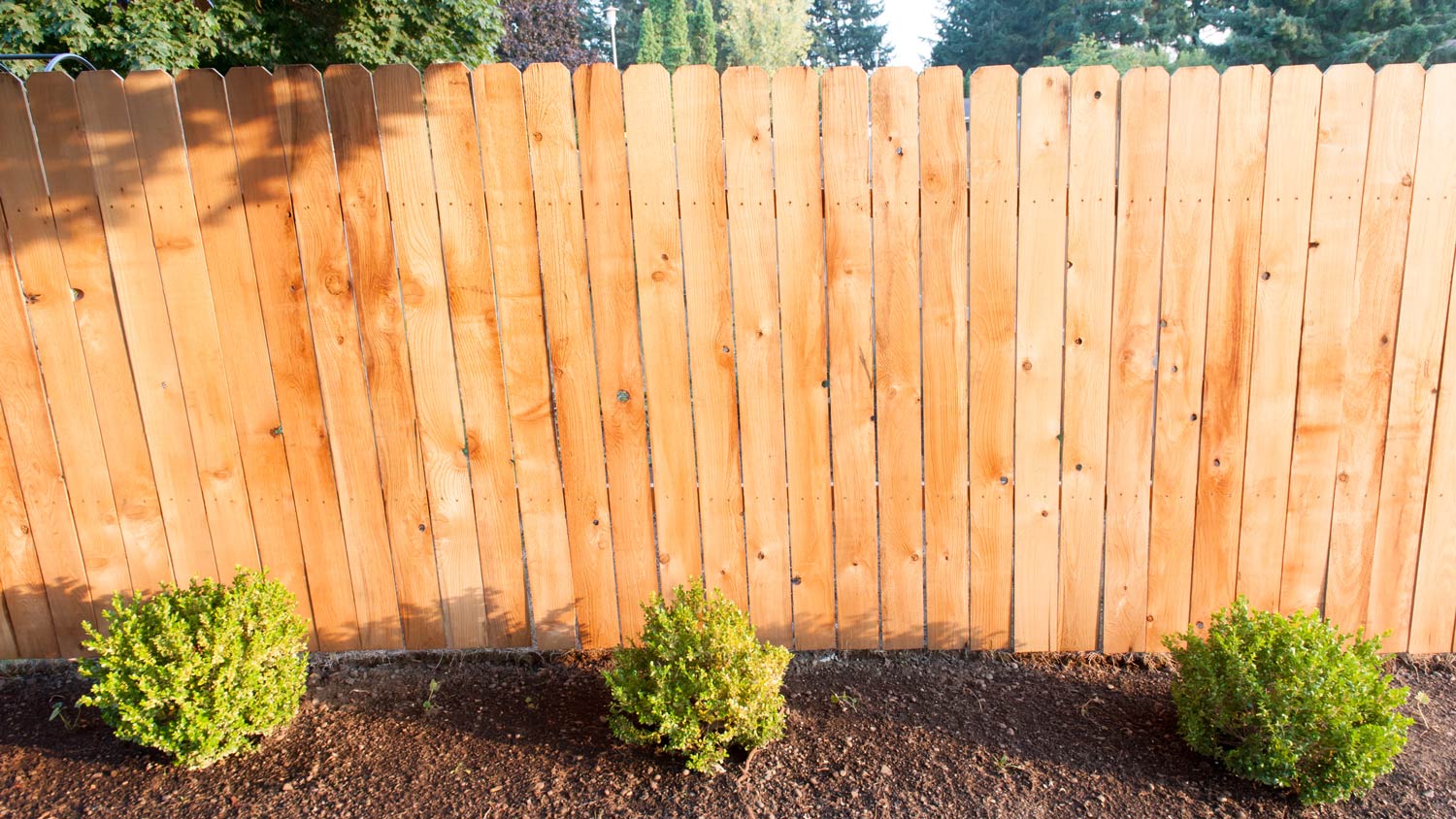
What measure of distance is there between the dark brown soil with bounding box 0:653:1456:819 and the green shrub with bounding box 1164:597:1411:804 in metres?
0.09

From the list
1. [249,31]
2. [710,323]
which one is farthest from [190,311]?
[249,31]

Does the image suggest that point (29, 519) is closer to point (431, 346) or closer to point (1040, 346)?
point (431, 346)

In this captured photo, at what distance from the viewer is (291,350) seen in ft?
9.16

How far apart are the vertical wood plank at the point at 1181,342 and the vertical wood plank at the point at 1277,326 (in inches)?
6.7

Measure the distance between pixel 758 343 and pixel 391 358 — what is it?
3.94ft

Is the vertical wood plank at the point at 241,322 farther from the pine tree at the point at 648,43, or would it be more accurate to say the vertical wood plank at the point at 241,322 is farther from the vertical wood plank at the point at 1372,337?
the pine tree at the point at 648,43

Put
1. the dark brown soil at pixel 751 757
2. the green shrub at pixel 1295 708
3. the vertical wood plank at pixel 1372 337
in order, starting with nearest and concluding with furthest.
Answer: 1. the green shrub at pixel 1295 708
2. the dark brown soil at pixel 751 757
3. the vertical wood plank at pixel 1372 337

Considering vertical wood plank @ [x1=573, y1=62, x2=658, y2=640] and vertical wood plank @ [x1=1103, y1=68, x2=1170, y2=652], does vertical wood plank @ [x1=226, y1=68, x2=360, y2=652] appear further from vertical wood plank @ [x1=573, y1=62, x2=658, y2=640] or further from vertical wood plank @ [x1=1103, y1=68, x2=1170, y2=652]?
vertical wood plank @ [x1=1103, y1=68, x2=1170, y2=652]

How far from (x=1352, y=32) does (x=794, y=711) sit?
26501 mm

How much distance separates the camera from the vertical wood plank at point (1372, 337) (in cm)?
251

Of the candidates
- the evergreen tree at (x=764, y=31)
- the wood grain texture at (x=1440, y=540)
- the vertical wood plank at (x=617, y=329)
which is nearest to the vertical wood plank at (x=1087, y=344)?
the wood grain texture at (x=1440, y=540)

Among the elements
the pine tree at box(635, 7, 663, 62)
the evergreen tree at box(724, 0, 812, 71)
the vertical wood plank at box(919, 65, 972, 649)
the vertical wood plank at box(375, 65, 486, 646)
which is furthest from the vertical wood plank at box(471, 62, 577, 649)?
the evergreen tree at box(724, 0, 812, 71)

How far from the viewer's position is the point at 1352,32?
21.5 metres

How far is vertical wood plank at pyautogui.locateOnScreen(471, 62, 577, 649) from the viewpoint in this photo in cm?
261
